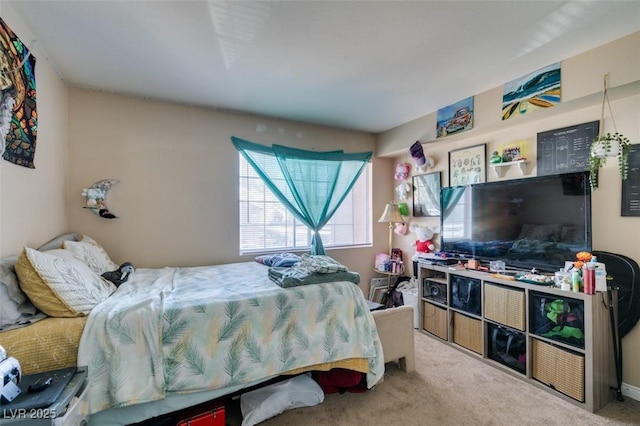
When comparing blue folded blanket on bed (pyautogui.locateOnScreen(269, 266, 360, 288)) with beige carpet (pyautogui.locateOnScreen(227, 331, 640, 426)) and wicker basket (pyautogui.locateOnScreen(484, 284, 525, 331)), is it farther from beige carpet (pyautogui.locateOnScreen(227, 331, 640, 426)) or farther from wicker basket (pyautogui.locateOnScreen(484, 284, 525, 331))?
wicker basket (pyautogui.locateOnScreen(484, 284, 525, 331))

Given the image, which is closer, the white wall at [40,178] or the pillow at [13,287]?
the pillow at [13,287]

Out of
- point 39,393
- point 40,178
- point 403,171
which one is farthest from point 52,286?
point 403,171

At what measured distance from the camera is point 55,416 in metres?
0.96

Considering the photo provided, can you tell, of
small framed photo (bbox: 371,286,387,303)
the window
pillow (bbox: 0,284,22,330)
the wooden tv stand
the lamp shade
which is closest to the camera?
pillow (bbox: 0,284,22,330)

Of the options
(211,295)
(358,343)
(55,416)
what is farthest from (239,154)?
(55,416)

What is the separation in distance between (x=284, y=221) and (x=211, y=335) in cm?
209

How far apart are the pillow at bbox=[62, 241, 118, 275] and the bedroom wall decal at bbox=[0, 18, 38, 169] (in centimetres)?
59

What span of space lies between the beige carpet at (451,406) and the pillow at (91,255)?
1458 mm

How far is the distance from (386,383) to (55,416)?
76.5 inches

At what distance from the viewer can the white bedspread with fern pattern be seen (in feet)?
4.57

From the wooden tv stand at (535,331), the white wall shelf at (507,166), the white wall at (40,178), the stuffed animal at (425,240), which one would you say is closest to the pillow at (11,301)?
the white wall at (40,178)

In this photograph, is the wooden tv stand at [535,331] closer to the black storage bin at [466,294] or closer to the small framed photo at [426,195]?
the black storage bin at [466,294]

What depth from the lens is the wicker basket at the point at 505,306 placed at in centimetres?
218

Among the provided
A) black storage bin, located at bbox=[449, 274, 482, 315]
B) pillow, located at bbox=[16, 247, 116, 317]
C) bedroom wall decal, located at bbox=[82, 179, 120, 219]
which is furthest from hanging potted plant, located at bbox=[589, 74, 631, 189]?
bedroom wall decal, located at bbox=[82, 179, 120, 219]
